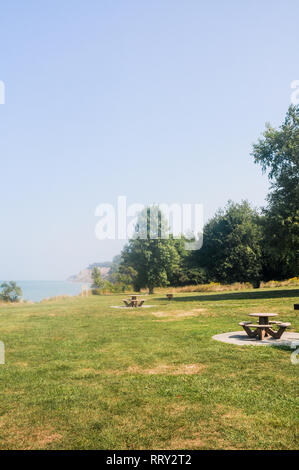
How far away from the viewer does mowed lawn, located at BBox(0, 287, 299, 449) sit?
521cm

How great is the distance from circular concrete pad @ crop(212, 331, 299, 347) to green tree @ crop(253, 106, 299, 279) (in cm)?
1879

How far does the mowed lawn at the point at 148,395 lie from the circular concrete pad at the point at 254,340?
22.2 inches

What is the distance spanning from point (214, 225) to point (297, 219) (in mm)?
26857

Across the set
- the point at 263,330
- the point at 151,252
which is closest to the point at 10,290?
the point at 151,252

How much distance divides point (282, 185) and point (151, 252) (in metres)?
21.6

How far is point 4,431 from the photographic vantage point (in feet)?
18.5

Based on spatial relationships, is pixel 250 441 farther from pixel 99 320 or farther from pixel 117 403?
pixel 99 320

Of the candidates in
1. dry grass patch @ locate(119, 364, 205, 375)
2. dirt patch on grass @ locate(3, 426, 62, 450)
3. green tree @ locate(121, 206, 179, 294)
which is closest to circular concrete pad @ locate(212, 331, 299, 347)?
dry grass patch @ locate(119, 364, 205, 375)

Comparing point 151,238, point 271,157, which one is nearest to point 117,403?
point 271,157

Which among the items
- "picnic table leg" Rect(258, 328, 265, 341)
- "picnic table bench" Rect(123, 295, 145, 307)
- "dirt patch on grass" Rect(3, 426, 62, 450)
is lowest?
"picnic table bench" Rect(123, 295, 145, 307)

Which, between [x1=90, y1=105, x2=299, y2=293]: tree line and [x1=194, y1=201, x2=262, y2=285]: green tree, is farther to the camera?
[x1=194, y1=201, x2=262, y2=285]: green tree

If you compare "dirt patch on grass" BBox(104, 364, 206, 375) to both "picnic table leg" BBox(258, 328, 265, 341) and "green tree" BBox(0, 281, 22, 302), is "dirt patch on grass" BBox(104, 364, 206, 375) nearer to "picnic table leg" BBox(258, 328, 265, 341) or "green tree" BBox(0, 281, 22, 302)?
"picnic table leg" BBox(258, 328, 265, 341)

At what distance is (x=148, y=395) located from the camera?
22.8ft

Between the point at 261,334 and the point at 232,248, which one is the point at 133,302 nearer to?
the point at 261,334
